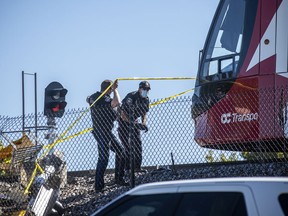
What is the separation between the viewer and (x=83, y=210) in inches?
422

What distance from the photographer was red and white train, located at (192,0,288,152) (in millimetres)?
9727

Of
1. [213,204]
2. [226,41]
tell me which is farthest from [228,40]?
[213,204]

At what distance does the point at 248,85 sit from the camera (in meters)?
10.2

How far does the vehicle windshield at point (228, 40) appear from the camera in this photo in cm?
1052

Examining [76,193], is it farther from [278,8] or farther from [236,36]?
[278,8]

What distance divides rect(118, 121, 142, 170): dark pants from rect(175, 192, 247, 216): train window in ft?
18.0

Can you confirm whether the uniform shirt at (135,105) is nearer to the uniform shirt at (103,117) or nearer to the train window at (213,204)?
the uniform shirt at (103,117)

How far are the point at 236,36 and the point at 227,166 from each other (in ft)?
7.45

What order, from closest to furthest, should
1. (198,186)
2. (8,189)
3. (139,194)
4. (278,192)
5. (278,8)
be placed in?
(278,192) → (198,186) → (139,194) → (278,8) → (8,189)

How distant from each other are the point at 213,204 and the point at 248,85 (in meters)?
6.15

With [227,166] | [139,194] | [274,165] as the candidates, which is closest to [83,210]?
[227,166]

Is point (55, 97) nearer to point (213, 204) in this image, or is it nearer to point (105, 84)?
point (105, 84)

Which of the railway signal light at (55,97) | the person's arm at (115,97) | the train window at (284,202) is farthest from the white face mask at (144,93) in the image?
the train window at (284,202)

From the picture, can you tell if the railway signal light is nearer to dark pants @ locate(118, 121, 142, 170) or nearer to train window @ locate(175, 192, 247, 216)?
dark pants @ locate(118, 121, 142, 170)
